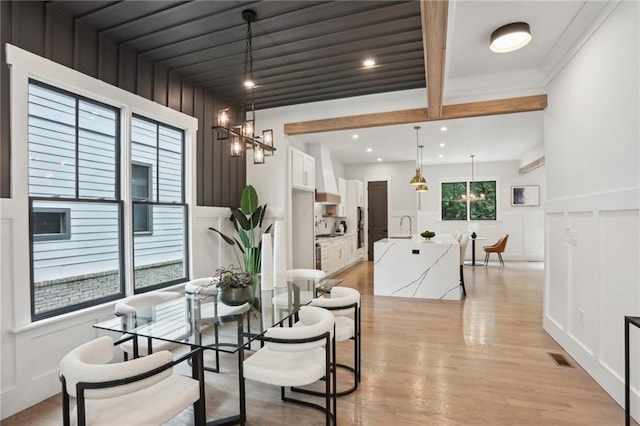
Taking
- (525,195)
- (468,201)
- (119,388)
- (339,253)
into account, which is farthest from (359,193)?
(119,388)

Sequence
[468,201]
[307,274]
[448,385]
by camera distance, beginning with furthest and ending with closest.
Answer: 1. [468,201]
2. [307,274]
3. [448,385]

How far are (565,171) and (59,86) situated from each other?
4.75 m

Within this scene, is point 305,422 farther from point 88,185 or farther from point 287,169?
point 287,169

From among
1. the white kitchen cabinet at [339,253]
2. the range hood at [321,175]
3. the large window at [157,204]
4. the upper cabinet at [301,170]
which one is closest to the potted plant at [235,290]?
the large window at [157,204]

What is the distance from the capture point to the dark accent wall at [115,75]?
229 centimetres

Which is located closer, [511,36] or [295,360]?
[295,360]

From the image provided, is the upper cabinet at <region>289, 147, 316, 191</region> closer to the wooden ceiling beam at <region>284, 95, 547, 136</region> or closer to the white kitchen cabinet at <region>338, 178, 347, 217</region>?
the wooden ceiling beam at <region>284, 95, 547, 136</region>

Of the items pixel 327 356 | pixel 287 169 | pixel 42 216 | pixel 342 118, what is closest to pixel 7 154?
pixel 42 216

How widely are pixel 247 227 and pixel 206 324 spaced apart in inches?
102

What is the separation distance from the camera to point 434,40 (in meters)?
2.30

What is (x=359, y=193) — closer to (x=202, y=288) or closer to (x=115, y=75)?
(x=202, y=288)

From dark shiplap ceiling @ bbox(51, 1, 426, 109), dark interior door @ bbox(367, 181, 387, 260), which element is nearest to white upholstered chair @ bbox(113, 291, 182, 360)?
dark shiplap ceiling @ bbox(51, 1, 426, 109)

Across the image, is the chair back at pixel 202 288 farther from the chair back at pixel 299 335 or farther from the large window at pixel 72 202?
the chair back at pixel 299 335

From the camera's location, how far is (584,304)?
2.85 metres
